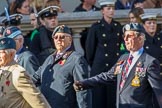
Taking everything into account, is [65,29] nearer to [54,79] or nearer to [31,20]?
[54,79]

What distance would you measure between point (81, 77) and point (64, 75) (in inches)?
9.3

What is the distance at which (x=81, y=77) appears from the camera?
9789 mm

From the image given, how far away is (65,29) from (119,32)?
2.06m

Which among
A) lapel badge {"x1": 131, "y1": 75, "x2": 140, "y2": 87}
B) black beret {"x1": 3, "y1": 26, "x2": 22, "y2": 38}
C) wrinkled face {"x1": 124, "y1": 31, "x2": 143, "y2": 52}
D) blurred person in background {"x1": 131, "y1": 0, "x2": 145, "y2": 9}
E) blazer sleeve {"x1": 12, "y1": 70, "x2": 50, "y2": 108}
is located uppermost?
black beret {"x1": 3, "y1": 26, "x2": 22, "y2": 38}

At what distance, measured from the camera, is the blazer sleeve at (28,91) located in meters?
8.48

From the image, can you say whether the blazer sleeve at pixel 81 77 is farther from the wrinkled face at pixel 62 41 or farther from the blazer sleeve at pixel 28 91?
the blazer sleeve at pixel 28 91

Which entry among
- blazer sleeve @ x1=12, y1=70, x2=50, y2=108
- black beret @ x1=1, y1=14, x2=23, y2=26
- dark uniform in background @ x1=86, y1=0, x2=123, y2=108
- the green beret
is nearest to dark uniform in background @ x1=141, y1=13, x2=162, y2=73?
dark uniform in background @ x1=86, y1=0, x2=123, y2=108

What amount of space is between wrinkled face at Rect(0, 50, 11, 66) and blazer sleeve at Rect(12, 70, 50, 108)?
0.27m

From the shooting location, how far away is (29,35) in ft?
40.6

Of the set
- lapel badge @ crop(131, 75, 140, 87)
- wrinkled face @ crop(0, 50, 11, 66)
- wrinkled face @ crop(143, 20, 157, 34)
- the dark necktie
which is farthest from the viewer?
wrinkled face @ crop(143, 20, 157, 34)

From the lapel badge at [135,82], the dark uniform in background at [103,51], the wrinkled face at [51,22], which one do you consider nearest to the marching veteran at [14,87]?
the lapel badge at [135,82]

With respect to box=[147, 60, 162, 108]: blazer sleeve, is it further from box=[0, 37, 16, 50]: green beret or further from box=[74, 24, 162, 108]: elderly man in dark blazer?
box=[0, 37, 16, 50]: green beret

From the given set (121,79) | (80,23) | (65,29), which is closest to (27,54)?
(65,29)

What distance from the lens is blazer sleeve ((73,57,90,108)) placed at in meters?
9.79
